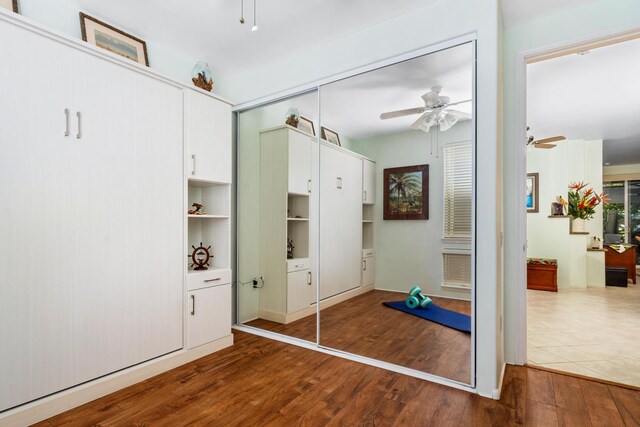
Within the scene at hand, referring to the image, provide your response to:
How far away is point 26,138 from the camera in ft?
6.03

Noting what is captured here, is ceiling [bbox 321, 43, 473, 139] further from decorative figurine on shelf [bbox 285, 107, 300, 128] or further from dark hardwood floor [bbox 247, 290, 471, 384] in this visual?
dark hardwood floor [bbox 247, 290, 471, 384]

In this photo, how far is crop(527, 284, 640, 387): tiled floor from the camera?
256 centimetres

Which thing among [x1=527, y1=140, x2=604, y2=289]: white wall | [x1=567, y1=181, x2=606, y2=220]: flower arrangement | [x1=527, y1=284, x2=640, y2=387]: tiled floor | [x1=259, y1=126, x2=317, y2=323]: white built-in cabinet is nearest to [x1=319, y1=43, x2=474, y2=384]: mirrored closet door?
[x1=259, y1=126, x2=317, y2=323]: white built-in cabinet

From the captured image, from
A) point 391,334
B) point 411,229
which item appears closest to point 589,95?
point 411,229

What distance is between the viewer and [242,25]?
2.69 meters

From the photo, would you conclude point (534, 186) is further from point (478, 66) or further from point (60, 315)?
point (60, 315)

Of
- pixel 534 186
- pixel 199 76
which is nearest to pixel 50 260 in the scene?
pixel 199 76

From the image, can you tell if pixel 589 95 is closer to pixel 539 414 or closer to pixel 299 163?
pixel 299 163

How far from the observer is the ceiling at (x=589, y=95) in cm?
314

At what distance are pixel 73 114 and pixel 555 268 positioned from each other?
22.0 feet

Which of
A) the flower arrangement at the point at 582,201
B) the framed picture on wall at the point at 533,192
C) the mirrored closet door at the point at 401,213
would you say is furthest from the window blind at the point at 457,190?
the flower arrangement at the point at 582,201

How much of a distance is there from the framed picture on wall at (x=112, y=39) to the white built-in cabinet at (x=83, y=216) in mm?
464

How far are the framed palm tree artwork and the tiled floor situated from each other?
5.18 feet

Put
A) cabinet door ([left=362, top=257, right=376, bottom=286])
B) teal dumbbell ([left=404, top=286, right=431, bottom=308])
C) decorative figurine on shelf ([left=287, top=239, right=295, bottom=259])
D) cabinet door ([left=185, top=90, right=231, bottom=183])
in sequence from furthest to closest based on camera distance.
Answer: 1. decorative figurine on shelf ([left=287, top=239, right=295, bottom=259])
2. cabinet door ([left=362, top=257, right=376, bottom=286])
3. cabinet door ([left=185, top=90, right=231, bottom=183])
4. teal dumbbell ([left=404, top=286, right=431, bottom=308])
